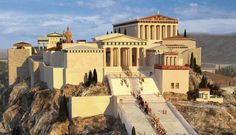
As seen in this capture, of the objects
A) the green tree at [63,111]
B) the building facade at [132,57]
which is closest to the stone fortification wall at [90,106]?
the green tree at [63,111]

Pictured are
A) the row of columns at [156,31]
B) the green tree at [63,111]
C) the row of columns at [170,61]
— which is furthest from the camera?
the row of columns at [156,31]

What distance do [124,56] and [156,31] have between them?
9.04 meters

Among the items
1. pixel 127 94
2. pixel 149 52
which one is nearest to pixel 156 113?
pixel 127 94

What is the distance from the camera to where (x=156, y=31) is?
62000 mm

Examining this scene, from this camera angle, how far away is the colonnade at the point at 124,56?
176 ft

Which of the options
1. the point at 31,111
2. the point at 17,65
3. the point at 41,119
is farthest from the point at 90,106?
the point at 17,65

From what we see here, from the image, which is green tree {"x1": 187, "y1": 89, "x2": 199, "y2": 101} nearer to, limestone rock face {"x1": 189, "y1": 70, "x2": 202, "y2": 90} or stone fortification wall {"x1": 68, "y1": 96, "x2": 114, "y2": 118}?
limestone rock face {"x1": 189, "y1": 70, "x2": 202, "y2": 90}

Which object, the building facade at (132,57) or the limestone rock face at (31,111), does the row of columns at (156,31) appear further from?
the limestone rock face at (31,111)

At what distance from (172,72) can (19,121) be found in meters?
23.4

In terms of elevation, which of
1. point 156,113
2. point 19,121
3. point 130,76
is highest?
point 130,76

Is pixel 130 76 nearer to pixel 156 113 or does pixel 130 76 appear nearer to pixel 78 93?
pixel 78 93

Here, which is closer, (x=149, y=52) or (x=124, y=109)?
(x=124, y=109)

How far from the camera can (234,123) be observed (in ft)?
129

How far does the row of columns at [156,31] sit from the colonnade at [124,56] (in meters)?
5.63
